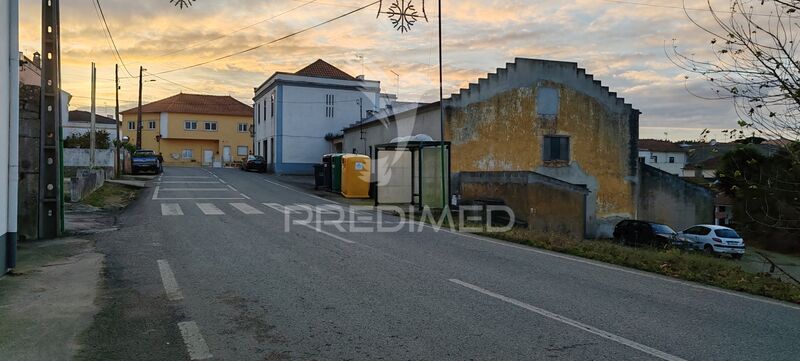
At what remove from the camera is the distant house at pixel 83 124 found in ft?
195

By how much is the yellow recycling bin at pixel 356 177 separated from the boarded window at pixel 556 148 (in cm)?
993

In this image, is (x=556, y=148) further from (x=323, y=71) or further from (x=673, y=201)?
(x=323, y=71)

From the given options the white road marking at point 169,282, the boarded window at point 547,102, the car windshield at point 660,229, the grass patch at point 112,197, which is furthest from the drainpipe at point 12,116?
the boarded window at point 547,102

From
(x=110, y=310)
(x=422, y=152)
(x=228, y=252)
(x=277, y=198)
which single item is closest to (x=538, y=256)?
(x=228, y=252)

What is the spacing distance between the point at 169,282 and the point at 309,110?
4072 centimetres

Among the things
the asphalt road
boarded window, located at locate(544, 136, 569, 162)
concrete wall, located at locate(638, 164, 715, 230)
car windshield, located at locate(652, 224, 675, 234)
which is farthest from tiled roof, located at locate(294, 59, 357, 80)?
the asphalt road

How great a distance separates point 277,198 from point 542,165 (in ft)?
46.4

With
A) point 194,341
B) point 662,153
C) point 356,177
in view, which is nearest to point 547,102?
point 356,177

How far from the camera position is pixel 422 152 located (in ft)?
71.9

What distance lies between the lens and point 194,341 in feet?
17.3

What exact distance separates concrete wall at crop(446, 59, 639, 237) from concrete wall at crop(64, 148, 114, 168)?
18958mm

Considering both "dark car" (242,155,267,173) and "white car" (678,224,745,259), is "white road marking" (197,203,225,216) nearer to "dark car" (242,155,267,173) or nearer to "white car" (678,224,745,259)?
"white car" (678,224,745,259)

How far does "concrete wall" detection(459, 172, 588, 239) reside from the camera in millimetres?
21016

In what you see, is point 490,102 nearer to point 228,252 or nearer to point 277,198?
point 277,198
